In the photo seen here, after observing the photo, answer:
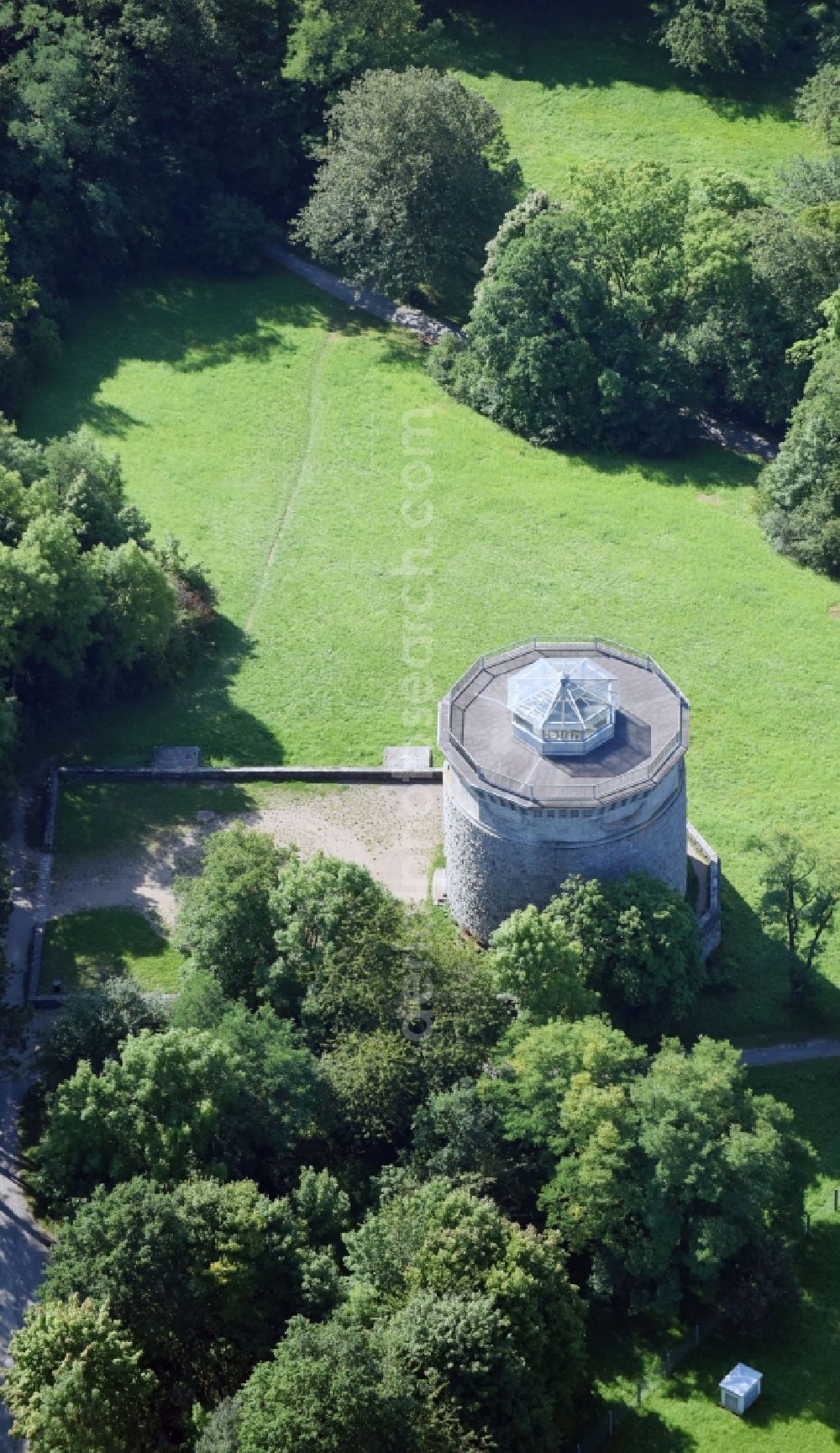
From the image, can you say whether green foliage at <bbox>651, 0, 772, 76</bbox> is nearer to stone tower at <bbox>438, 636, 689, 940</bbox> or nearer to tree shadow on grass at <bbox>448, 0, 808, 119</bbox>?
tree shadow on grass at <bbox>448, 0, 808, 119</bbox>

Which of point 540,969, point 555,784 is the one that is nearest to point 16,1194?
point 540,969

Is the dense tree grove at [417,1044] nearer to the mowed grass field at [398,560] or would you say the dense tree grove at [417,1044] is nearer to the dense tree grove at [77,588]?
the dense tree grove at [77,588]

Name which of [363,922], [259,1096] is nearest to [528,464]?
[363,922]

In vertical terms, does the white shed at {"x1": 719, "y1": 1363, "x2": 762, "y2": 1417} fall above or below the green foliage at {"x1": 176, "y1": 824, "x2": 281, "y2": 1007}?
below

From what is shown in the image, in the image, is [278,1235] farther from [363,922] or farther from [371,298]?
[371,298]

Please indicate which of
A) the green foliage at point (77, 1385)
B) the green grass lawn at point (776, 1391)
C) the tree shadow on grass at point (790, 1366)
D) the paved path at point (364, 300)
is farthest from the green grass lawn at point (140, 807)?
the paved path at point (364, 300)

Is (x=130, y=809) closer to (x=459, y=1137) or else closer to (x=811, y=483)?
(x=459, y=1137)

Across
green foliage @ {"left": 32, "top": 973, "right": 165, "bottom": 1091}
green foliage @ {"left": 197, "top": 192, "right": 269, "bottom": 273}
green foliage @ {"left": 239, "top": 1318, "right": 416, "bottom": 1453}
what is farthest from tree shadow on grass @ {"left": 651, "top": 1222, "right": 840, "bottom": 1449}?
green foliage @ {"left": 197, "top": 192, "right": 269, "bottom": 273}
